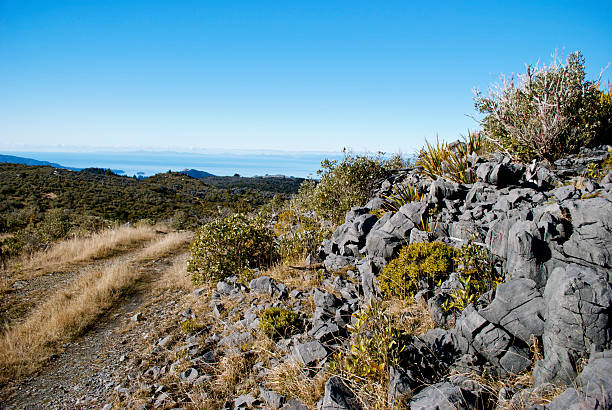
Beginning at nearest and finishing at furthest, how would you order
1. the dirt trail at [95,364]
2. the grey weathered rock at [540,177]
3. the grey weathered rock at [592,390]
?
1. the grey weathered rock at [592,390]
2. the dirt trail at [95,364]
3. the grey weathered rock at [540,177]

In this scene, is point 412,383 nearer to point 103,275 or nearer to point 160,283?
point 160,283

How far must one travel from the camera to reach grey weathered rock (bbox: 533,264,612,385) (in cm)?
292

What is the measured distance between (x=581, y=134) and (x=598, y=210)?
481 cm

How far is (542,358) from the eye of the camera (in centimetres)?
338

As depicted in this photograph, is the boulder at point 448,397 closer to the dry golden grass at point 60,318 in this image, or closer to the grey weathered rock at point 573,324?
the grey weathered rock at point 573,324

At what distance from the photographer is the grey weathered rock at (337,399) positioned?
3197mm

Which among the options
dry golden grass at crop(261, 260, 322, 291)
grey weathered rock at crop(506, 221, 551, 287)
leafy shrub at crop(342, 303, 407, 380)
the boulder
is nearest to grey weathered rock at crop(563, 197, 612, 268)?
grey weathered rock at crop(506, 221, 551, 287)

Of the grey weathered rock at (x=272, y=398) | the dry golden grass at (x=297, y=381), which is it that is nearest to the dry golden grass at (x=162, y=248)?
the dry golden grass at (x=297, y=381)

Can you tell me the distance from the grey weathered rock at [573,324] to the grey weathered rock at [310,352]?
235 centimetres

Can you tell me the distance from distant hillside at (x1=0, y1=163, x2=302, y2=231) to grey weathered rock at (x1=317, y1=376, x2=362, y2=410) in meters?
20.7

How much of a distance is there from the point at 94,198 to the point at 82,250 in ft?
86.7

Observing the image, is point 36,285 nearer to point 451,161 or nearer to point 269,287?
point 269,287

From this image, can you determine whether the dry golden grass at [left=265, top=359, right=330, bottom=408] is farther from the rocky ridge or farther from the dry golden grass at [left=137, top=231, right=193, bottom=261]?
the dry golden grass at [left=137, top=231, right=193, bottom=261]

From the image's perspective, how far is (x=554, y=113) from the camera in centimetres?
764
